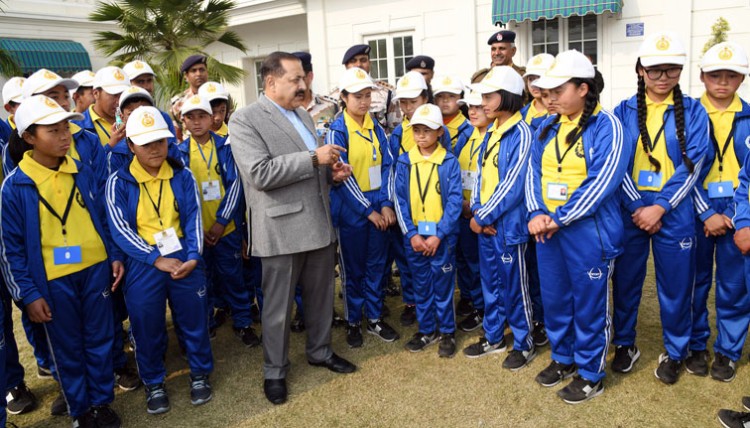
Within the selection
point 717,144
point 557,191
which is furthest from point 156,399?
point 717,144

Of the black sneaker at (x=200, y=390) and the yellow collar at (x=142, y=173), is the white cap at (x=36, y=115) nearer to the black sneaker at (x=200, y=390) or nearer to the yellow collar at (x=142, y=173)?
the yellow collar at (x=142, y=173)

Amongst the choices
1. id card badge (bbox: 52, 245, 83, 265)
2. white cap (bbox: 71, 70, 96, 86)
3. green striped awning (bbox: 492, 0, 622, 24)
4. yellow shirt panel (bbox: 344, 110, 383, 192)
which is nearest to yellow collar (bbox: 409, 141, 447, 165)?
yellow shirt panel (bbox: 344, 110, 383, 192)

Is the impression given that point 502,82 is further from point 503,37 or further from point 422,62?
point 503,37

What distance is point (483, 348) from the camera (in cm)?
412

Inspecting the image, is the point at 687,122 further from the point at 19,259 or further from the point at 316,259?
the point at 19,259

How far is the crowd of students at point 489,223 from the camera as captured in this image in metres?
3.21

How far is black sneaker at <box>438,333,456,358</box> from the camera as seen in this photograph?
4117 millimetres

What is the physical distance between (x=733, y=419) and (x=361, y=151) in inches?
114

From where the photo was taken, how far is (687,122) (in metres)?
3.35

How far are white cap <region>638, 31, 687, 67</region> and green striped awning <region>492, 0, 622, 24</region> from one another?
5895 millimetres

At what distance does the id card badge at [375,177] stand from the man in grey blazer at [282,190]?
561 millimetres

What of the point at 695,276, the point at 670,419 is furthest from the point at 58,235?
the point at 695,276

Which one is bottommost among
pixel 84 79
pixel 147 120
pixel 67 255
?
pixel 67 255

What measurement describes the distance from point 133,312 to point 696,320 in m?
3.63
